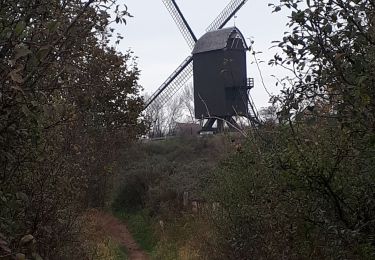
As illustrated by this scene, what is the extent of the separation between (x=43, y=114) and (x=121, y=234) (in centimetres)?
1707

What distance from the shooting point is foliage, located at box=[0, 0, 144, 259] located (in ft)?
10.2

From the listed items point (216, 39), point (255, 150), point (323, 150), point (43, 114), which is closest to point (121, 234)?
point (255, 150)

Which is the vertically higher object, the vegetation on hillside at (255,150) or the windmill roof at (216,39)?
the windmill roof at (216,39)

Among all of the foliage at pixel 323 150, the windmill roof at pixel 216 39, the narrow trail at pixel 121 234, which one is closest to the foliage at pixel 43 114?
the foliage at pixel 323 150

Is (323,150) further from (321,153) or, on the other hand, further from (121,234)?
(121,234)

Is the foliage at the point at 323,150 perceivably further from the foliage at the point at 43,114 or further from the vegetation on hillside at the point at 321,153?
the foliage at the point at 43,114

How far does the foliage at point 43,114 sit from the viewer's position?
312cm

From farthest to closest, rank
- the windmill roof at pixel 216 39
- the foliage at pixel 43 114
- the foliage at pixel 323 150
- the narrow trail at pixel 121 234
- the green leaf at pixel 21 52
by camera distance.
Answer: the windmill roof at pixel 216 39
the narrow trail at pixel 121 234
the foliage at pixel 323 150
the foliage at pixel 43 114
the green leaf at pixel 21 52

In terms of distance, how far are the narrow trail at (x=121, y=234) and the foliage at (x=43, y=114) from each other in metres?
5.33

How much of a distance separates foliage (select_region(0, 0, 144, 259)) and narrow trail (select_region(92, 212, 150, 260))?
5.33 meters

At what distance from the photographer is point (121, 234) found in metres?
19.6

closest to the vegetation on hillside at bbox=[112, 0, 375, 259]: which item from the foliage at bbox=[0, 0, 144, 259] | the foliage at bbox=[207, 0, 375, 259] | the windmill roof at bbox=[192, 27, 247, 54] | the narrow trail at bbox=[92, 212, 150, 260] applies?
the foliage at bbox=[207, 0, 375, 259]

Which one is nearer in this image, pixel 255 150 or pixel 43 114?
pixel 43 114

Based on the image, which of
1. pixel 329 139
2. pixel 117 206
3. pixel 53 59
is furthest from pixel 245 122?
pixel 117 206
